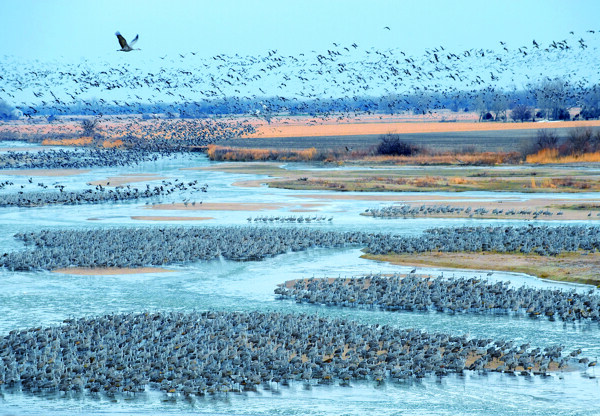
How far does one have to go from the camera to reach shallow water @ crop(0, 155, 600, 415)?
1758 centimetres

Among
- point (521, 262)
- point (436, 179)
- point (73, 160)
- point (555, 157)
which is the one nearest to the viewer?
point (521, 262)

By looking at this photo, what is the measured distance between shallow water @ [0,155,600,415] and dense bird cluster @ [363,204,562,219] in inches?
59.1

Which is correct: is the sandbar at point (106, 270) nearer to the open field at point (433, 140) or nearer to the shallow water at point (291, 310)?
the shallow water at point (291, 310)

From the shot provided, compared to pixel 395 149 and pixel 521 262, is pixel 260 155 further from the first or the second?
pixel 521 262

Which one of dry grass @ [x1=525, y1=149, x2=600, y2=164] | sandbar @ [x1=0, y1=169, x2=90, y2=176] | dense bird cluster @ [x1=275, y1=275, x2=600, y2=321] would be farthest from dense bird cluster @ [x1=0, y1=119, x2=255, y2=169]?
dense bird cluster @ [x1=275, y1=275, x2=600, y2=321]

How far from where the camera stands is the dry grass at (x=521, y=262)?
99.8ft

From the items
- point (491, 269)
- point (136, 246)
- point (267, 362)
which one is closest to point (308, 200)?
point (136, 246)

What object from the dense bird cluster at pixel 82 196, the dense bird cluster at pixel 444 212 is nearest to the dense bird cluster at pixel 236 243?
the dense bird cluster at pixel 444 212

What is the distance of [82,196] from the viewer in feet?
193

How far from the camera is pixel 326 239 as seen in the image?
38125 millimetres

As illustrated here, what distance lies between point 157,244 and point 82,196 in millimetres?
24164

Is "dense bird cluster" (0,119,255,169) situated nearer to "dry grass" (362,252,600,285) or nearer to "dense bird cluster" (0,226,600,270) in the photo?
"dense bird cluster" (0,226,600,270)

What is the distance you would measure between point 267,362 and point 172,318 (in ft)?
15.7

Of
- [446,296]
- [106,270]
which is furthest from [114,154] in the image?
[446,296]
